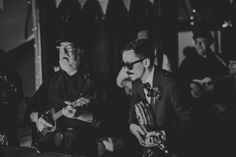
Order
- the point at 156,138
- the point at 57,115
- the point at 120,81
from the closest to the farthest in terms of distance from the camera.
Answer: the point at 156,138 < the point at 57,115 < the point at 120,81

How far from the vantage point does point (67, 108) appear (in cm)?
457

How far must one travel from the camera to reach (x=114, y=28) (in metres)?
11.1

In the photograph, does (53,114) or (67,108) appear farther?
(53,114)

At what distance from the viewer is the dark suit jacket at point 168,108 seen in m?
3.96

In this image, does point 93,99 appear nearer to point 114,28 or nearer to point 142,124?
point 142,124

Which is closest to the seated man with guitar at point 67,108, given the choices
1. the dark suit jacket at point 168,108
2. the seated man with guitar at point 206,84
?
the dark suit jacket at point 168,108

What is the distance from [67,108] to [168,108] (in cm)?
138

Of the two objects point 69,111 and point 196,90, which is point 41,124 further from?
point 196,90

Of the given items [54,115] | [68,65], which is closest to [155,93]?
[68,65]

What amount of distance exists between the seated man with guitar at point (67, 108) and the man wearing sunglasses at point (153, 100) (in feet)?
2.45

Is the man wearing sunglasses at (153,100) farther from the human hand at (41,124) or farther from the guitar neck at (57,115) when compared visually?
the human hand at (41,124)

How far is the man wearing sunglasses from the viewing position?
13.0 ft

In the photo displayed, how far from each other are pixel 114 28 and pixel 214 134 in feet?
16.7


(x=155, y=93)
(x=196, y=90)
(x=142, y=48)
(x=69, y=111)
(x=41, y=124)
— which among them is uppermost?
(x=142, y=48)
